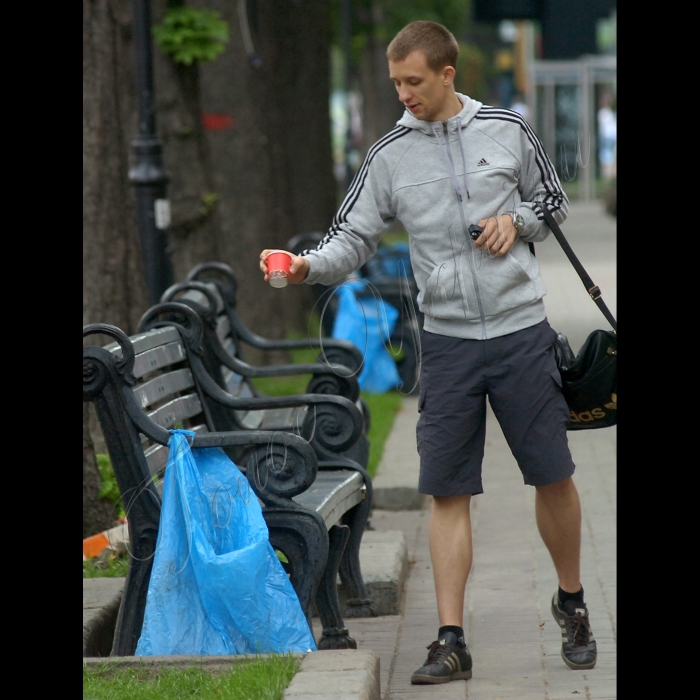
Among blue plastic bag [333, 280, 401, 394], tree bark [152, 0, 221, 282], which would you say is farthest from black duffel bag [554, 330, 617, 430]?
tree bark [152, 0, 221, 282]

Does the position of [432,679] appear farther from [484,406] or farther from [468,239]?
[468,239]

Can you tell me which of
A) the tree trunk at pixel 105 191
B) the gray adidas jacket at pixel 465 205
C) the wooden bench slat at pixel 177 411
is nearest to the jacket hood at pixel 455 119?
the gray adidas jacket at pixel 465 205

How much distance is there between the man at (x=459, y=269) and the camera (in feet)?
13.3

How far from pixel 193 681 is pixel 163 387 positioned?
1409mm

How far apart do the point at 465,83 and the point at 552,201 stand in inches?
1010

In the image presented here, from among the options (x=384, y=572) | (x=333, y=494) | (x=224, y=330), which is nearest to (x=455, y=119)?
(x=333, y=494)

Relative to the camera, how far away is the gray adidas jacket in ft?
13.3

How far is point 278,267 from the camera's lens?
12.8 ft

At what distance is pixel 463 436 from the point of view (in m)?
4.16

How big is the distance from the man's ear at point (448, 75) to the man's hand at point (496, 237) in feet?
1.50
